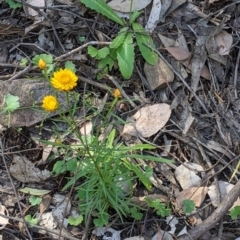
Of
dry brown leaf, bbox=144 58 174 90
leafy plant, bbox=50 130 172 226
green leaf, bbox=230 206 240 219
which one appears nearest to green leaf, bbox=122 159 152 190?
leafy plant, bbox=50 130 172 226

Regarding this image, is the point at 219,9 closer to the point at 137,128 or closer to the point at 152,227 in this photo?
the point at 137,128

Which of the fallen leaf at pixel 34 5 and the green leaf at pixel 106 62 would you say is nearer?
the green leaf at pixel 106 62

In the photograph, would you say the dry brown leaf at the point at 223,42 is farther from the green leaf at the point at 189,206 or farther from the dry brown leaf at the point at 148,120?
the green leaf at the point at 189,206

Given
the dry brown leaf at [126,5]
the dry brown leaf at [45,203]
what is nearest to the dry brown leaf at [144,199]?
the dry brown leaf at [45,203]

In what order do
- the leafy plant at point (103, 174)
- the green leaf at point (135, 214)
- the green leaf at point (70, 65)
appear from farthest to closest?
1. the green leaf at point (70, 65)
2. the green leaf at point (135, 214)
3. the leafy plant at point (103, 174)

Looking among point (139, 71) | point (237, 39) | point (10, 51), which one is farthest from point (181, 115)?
point (10, 51)

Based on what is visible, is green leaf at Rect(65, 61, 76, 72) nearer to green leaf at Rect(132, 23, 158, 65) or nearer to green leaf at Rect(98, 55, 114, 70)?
green leaf at Rect(98, 55, 114, 70)

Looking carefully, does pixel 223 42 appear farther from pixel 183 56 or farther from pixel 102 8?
pixel 102 8

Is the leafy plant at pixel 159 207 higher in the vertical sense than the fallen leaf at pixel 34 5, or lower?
lower

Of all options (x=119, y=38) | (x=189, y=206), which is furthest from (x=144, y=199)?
(x=119, y=38)
